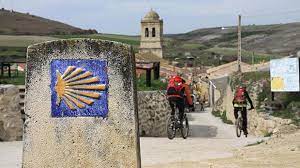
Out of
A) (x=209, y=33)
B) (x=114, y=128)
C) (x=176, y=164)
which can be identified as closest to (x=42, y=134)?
(x=114, y=128)

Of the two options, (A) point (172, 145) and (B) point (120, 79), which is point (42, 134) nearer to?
(B) point (120, 79)

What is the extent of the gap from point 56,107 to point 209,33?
134 metres

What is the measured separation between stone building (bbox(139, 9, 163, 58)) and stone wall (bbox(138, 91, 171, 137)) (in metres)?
62.4

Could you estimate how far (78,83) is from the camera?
649 cm

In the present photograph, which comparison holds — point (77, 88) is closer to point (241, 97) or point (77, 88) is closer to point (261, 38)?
point (241, 97)

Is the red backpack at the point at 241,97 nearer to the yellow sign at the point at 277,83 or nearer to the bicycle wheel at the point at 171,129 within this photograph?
the yellow sign at the point at 277,83

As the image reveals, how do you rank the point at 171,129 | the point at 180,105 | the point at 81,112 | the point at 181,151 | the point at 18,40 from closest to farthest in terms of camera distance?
1. the point at 81,112
2. the point at 181,151
3. the point at 180,105
4. the point at 171,129
5. the point at 18,40

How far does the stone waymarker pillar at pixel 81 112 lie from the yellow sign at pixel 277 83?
1360 centimetres

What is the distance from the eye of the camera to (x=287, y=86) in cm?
1909

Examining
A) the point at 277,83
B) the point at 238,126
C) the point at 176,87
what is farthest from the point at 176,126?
the point at 277,83

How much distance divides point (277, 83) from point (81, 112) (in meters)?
14.0

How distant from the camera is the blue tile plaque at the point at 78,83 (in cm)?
644

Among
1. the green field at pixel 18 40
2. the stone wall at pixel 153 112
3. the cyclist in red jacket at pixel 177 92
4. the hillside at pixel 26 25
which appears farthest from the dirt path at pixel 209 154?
the hillside at pixel 26 25

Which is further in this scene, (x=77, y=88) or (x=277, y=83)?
(x=277, y=83)
